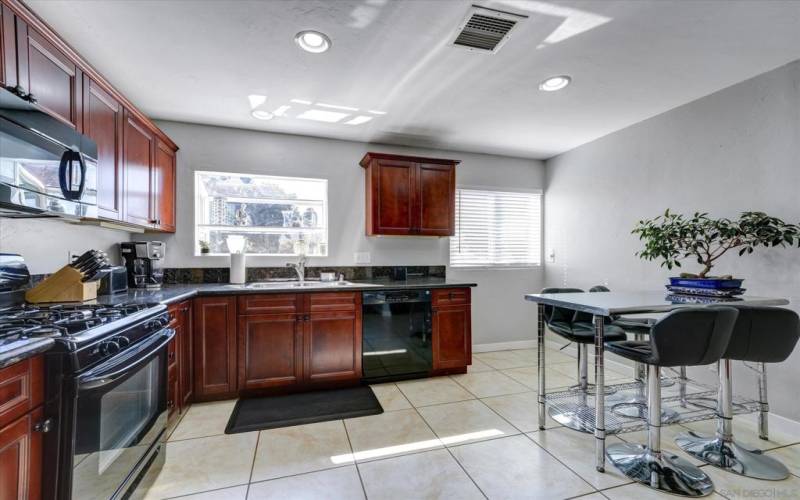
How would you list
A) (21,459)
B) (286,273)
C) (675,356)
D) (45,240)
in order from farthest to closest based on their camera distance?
(286,273) → (45,240) → (675,356) → (21,459)

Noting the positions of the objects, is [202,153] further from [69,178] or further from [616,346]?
[616,346]

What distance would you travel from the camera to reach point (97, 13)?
1.83m

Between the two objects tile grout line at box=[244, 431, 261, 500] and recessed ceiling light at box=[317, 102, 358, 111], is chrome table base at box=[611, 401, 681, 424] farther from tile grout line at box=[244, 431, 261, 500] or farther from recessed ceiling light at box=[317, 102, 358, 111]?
recessed ceiling light at box=[317, 102, 358, 111]

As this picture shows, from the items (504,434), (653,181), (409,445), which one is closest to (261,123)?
(409,445)

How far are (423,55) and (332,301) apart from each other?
2077 millimetres

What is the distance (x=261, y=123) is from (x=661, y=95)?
11.7ft

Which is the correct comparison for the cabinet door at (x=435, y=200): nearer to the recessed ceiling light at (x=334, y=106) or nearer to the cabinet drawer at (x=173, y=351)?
the recessed ceiling light at (x=334, y=106)

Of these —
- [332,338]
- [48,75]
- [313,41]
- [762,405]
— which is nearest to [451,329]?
[332,338]

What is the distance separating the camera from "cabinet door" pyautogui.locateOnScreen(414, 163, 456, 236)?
12.2ft

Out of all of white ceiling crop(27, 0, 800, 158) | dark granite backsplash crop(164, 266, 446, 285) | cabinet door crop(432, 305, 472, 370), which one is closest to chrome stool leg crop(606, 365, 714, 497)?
cabinet door crop(432, 305, 472, 370)

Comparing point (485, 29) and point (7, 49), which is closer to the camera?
point (7, 49)

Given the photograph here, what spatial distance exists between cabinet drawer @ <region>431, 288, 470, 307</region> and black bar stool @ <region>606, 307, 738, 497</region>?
1.63 metres

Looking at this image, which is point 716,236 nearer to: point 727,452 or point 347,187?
point 727,452

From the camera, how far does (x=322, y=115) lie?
3.15m
